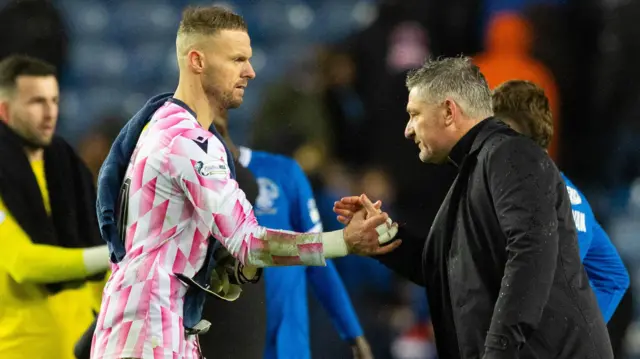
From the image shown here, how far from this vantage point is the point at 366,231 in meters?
2.55

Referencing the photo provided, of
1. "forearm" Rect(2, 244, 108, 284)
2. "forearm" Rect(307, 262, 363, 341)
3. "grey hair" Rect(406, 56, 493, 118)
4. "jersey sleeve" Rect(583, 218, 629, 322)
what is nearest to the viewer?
"grey hair" Rect(406, 56, 493, 118)

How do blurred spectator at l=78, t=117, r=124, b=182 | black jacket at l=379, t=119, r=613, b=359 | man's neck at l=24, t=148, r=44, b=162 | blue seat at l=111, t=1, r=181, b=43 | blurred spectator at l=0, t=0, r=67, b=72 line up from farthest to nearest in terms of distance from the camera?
blue seat at l=111, t=1, r=181, b=43 < blurred spectator at l=0, t=0, r=67, b=72 < blurred spectator at l=78, t=117, r=124, b=182 < man's neck at l=24, t=148, r=44, b=162 < black jacket at l=379, t=119, r=613, b=359

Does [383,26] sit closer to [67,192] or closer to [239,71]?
[67,192]

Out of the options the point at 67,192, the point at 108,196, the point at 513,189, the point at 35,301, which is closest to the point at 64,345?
the point at 35,301

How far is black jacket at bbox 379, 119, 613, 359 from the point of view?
92.4 inches

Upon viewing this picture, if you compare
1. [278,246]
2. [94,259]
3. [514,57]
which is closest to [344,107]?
[514,57]

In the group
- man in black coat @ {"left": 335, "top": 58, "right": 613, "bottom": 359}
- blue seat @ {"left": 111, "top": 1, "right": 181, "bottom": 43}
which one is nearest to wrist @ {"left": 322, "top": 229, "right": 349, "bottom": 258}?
man in black coat @ {"left": 335, "top": 58, "right": 613, "bottom": 359}

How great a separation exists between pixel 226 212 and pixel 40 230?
1745 millimetres

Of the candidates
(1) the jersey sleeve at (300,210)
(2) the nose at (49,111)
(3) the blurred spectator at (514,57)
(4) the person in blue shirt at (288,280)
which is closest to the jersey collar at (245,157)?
(4) the person in blue shirt at (288,280)

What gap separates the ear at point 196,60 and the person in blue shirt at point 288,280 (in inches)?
52.7

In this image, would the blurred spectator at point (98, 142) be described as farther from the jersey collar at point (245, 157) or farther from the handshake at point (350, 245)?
the handshake at point (350, 245)

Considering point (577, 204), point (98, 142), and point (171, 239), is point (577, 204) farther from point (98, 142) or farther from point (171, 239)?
point (98, 142)

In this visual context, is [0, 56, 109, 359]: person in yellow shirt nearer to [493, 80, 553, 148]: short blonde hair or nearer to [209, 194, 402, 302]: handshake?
[209, 194, 402, 302]: handshake

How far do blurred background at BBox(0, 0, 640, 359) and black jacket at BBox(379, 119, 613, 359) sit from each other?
8.51 ft
